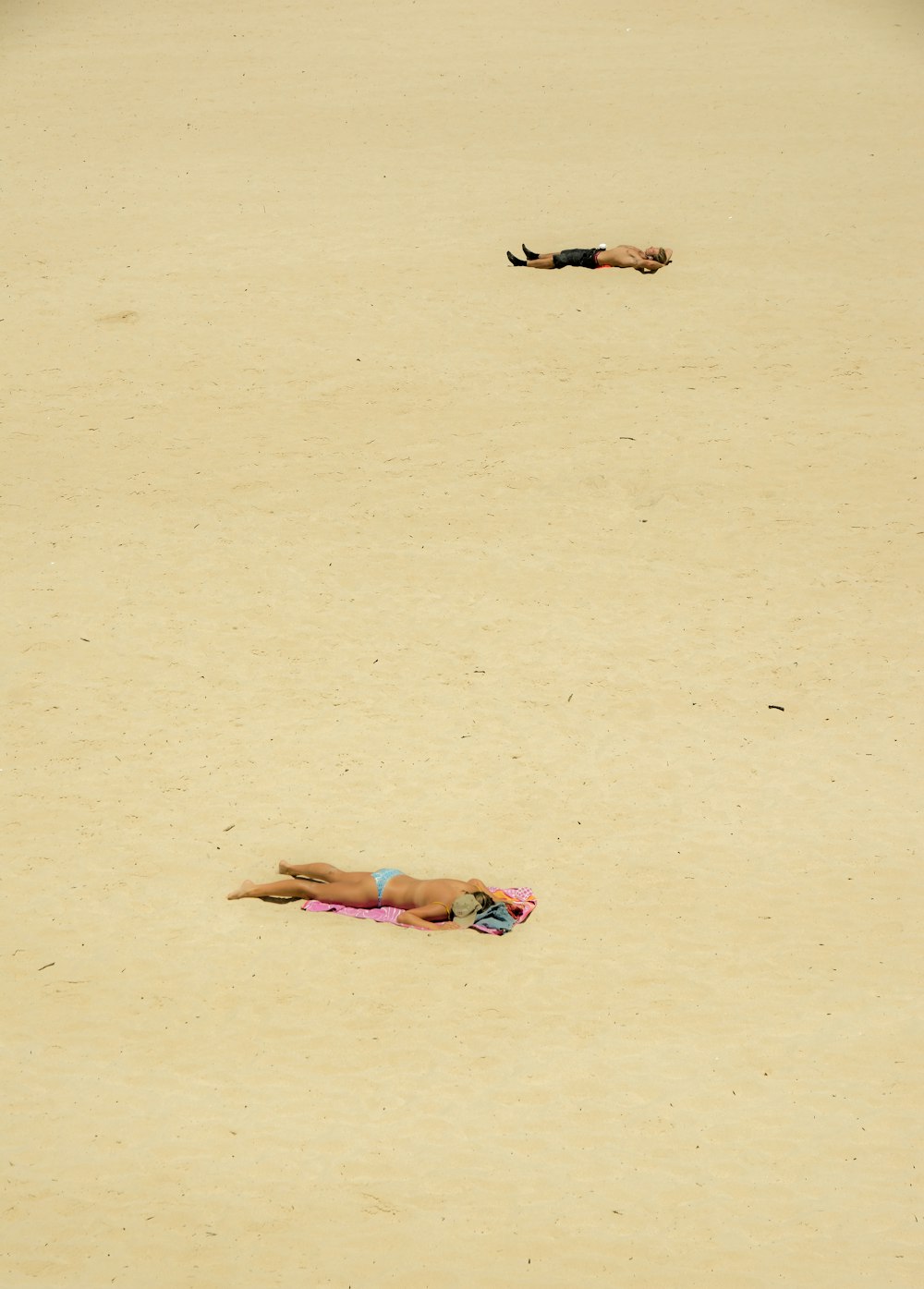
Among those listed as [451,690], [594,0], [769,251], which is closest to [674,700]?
[451,690]

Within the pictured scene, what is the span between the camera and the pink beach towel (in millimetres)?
9430

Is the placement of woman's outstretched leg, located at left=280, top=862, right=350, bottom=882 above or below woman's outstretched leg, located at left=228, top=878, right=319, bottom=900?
above

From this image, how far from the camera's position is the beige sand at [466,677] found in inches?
302

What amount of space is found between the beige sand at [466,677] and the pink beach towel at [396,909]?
0.12 m

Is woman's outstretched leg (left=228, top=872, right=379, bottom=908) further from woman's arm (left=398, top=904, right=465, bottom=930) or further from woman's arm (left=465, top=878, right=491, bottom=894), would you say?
woman's arm (left=465, top=878, right=491, bottom=894)

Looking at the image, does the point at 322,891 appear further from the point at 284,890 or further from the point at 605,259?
the point at 605,259

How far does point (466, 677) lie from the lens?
12.0 m

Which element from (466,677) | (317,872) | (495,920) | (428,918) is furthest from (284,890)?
(466,677)

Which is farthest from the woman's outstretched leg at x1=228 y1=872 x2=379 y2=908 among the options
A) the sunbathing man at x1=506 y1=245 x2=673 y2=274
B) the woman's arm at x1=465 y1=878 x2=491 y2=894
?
the sunbathing man at x1=506 y1=245 x2=673 y2=274

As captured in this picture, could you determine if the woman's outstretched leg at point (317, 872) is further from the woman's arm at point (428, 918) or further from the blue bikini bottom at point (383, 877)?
the woman's arm at point (428, 918)

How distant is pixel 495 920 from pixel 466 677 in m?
3.16

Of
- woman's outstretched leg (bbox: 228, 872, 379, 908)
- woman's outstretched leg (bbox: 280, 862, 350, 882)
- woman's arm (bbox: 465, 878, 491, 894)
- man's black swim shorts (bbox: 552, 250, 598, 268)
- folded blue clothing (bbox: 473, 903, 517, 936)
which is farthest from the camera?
man's black swim shorts (bbox: 552, 250, 598, 268)

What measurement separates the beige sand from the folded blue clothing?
0.13 m

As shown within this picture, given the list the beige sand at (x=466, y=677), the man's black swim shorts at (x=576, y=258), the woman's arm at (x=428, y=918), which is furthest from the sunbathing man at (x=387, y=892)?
the man's black swim shorts at (x=576, y=258)
